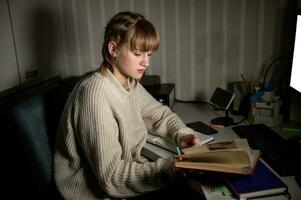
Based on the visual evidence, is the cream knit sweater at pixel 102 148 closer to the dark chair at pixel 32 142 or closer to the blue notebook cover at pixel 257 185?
the dark chair at pixel 32 142

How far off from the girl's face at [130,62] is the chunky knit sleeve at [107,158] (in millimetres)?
168

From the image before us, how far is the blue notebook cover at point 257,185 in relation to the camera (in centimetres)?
94

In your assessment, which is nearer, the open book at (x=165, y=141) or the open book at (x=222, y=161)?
the open book at (x=222, y=161)

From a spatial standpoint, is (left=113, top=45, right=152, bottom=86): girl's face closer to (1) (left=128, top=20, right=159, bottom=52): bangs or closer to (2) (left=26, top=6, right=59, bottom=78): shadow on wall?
(1) (left=128, top=20, right=159, bottom=52): bangs

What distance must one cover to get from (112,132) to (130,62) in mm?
278

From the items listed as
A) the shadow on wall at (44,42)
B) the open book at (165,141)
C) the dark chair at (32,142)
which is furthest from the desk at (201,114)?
the shadow on wall at (44,42)

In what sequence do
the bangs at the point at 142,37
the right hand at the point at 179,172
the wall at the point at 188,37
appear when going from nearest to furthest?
the right hand at the point at 179,172 < the bangs at the point at 142,37 < the wall at the point at 188,37

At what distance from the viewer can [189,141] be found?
1318mm

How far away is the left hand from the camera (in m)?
1.30

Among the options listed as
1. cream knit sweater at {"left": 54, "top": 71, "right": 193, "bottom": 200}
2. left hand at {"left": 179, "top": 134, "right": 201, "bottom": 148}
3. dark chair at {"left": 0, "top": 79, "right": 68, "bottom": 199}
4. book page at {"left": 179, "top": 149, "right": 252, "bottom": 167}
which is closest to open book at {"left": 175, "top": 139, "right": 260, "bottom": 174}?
book page at {"left": 179, "top": 149, "right": 252, "bottom": 167}

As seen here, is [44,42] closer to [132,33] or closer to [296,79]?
[132,33]

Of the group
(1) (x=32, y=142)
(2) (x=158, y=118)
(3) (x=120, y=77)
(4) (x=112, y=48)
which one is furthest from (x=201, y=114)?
(1) (x=32, y=142)

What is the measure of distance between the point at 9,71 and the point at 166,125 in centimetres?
85

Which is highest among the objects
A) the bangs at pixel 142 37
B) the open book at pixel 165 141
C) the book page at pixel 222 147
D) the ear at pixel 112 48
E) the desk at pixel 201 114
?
the bangs at pixel 142 37
